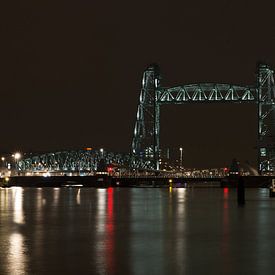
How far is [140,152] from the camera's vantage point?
3986 inches

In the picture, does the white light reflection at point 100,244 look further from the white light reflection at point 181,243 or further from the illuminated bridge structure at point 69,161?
the illuminated bridge structure at point 69,161

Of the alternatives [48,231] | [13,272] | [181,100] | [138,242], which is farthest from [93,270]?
[181,100]

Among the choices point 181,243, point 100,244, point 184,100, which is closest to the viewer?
point 100,244

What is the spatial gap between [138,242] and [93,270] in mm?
4904

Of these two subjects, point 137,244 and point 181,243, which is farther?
point 181,243

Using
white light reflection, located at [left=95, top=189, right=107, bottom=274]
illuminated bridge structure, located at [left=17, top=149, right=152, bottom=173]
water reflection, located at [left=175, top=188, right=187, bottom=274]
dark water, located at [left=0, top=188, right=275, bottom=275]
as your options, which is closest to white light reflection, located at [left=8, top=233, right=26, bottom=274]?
dark water, located at [left=0, top=188, right=275, bottom=275]

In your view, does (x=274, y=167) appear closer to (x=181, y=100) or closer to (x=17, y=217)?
(x=181, y=100)

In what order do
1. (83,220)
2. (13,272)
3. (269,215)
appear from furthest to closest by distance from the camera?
(269,215) < (83,220) < (13,272)

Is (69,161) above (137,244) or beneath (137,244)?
above

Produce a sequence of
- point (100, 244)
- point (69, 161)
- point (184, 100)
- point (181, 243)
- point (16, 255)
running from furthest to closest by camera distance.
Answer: point (69, 161), point (184, 100), point (181, 243), point (100, 244), point (16, 255)

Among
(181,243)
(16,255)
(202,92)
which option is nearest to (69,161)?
(202,92)

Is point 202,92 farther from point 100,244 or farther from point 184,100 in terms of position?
point 100,244

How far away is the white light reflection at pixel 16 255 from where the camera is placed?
1558cm

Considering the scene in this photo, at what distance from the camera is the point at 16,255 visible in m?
17.5
